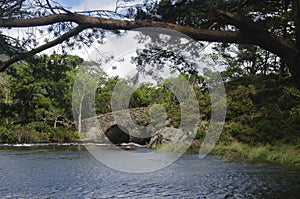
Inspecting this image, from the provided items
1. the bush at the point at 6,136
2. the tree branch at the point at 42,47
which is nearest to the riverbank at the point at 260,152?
the tree branch at the point at 42,47

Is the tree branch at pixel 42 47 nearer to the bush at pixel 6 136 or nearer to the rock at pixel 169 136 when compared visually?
the rock at pixel 169 136

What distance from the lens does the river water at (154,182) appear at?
6.05 m

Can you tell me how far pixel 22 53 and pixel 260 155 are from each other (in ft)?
31.7

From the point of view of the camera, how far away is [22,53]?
4297mm

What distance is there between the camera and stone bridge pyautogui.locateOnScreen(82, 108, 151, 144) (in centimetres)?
2298

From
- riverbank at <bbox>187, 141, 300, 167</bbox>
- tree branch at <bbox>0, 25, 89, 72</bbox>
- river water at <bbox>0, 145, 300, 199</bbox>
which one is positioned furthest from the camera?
riverbank at <bbox>187, 141, 300, 167</bbox>

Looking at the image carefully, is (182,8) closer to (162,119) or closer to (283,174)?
(283,174)

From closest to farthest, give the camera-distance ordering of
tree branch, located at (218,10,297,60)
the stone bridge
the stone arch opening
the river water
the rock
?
tree branch, located at (218,10,297,60)
the river water
the rock
the stone bridge
the stone arch opening

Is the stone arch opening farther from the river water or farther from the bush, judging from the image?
the river water

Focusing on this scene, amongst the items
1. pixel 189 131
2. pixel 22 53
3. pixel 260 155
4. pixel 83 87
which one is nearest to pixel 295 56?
pixel 22 53

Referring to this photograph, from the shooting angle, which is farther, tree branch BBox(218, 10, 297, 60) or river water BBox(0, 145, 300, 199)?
river water BBox(0, 145, 300, 199)

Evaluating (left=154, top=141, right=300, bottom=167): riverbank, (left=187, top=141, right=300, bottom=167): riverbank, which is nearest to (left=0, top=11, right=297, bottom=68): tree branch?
(left=154, top=141, right=300, bottom=167): riverbank

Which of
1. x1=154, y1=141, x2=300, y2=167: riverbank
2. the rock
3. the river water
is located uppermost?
the rock

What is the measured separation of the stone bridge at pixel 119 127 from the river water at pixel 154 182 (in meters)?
12.9
